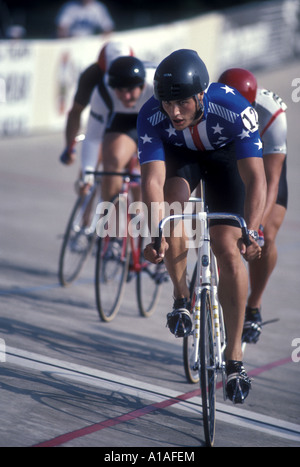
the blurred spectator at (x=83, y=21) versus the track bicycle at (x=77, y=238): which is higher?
the blurred spectator at (x=83, y=21)

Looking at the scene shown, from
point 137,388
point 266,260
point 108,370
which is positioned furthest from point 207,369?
point 266,260

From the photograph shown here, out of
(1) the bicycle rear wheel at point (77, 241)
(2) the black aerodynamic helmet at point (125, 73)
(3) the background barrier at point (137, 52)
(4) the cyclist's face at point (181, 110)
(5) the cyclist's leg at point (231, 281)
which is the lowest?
(5) the cyclist's leg at point (231, 281)

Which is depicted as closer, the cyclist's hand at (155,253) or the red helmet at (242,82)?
the cyclist's hand at (155,253)

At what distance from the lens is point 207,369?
3.98 m

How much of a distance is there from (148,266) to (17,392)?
→ 197 cm

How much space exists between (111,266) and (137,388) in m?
1.63

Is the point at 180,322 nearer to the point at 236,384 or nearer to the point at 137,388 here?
the point at 236,384

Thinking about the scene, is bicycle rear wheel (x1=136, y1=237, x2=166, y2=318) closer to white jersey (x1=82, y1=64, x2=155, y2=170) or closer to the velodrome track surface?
the velodrome track surface

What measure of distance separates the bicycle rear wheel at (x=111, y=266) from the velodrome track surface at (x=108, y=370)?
0.13 m

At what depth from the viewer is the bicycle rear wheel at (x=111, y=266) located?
594 centimetres

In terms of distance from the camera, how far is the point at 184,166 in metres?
4.48

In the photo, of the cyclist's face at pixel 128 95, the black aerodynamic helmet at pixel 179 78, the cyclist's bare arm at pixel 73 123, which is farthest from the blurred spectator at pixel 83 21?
the black aerodynamic helmet at pixel 179 78

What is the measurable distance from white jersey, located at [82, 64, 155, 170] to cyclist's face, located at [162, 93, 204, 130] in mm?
2041

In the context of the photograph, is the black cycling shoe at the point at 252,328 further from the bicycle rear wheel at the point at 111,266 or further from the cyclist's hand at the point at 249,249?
the cyclist's hand at the point at 249,249
